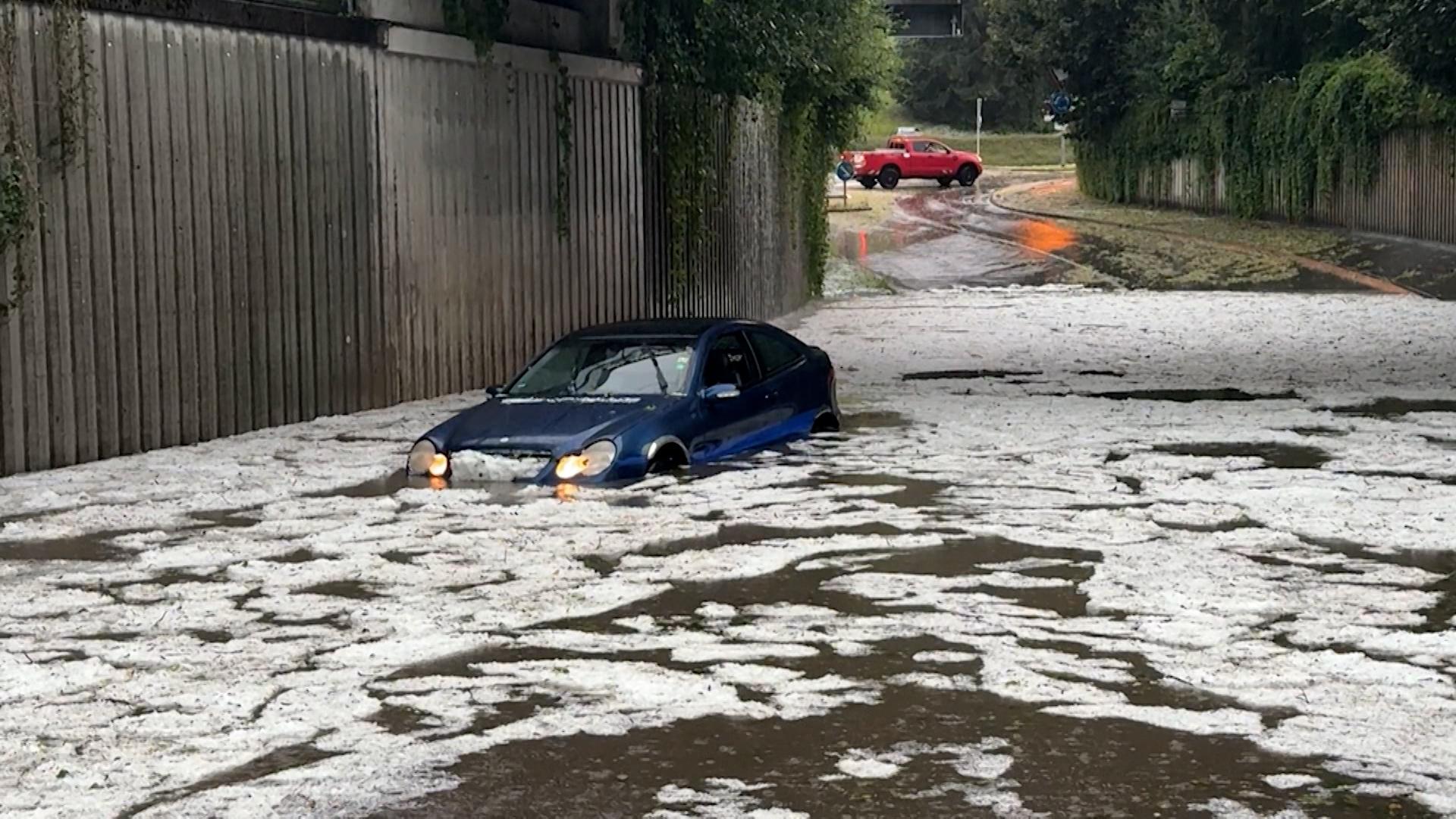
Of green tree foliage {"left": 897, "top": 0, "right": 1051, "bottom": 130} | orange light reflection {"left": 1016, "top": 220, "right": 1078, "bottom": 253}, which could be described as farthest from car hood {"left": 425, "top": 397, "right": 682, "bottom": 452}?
green tree foliage {"left": 897, "top": 0, "right": 1051, "bottom": 130}

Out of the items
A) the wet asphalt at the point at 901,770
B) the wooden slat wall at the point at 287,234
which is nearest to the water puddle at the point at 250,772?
the wet asphalt at the point at 901,770

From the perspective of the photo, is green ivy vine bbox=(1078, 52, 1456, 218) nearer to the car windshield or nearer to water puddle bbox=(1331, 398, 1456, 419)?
water puddle bbox=(1331, 398, 1456, 419)

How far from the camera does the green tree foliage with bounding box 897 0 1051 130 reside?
96688mm

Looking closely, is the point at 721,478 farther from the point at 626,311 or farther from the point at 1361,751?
the point at 626,311

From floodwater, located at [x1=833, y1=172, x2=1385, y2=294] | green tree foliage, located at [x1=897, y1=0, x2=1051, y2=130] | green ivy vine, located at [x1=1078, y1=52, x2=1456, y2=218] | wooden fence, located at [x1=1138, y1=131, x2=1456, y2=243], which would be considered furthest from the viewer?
green tree foliage, located at [x1=897, y1=0, x2=1051, y2=130]

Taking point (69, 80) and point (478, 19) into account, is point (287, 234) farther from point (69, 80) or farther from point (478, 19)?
point (478, 19)

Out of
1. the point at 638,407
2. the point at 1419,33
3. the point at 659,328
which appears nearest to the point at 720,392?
the point at 638,407

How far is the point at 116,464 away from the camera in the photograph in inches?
593

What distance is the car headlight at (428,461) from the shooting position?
13852 millimetres

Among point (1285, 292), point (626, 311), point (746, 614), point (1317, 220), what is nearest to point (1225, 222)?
point (1317, 220)

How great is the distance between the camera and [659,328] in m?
15.6

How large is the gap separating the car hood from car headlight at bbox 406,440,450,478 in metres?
0.06

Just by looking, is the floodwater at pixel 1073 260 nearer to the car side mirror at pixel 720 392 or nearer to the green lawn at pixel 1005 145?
the car side mirror at pixel 720 392

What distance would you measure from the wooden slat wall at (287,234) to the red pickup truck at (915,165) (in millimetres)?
47870
